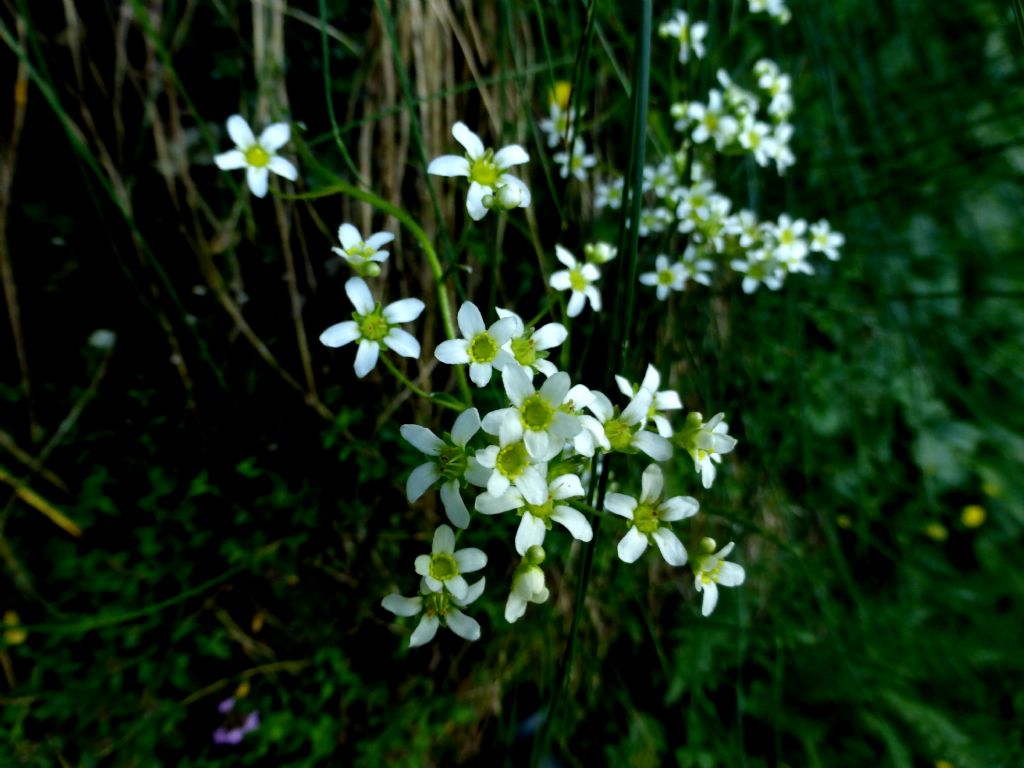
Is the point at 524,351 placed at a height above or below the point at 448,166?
below

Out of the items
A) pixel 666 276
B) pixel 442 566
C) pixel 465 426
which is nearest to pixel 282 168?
pixel 465 426

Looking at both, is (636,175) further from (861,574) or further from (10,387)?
(861,574)

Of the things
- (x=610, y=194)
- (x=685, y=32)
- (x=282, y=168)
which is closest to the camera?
(x=282, y=168)

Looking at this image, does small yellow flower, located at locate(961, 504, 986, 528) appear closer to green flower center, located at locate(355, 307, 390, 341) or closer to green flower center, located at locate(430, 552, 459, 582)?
green flower center, located at locate(430, 552, 459, 582)

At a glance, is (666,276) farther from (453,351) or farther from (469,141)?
(453,351)

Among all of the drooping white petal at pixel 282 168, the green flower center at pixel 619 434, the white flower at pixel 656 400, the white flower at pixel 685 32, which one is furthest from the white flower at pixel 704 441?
the white flower at pixel 685 32

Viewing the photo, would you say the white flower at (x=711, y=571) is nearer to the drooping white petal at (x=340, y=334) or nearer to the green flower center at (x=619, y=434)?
the green flower center at (x=619, y=434)

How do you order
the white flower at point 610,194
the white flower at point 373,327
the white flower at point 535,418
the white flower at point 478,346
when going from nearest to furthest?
the white flower at point 535,418 < the white flower at point 478,346 < the white flower at point 373,327 < the white flower at point 610,194
